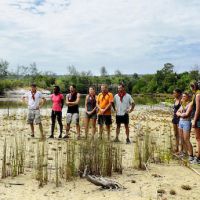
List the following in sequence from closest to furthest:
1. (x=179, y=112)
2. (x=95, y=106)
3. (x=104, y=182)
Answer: (x=104, y=182)
(x=179, y=112)
(x=95, y=106)

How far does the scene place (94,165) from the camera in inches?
273

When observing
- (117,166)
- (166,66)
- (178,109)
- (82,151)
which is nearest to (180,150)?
(178,109)

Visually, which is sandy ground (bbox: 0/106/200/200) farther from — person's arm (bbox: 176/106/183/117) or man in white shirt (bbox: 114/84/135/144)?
man in white shirt (bbox: 114/84/135/144)

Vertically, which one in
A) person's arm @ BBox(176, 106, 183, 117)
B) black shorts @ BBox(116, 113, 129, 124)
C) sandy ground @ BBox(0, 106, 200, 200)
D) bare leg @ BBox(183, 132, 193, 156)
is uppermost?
person's arm @ BBox(176, 106, 183, 117)

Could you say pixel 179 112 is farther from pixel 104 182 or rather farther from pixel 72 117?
pixel 72 117

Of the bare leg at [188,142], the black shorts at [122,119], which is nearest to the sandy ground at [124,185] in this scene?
the bare leg at [188,142]

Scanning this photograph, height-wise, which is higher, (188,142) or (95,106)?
(95,106)

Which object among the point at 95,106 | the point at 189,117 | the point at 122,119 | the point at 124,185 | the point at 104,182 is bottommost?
the point at 124,185

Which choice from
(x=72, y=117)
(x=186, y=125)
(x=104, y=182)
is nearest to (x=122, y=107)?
(x=72, y=117)

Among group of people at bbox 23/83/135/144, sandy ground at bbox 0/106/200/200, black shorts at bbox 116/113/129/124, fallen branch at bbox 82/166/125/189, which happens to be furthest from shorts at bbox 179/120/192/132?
black shorts at bbox 116/113/129/124

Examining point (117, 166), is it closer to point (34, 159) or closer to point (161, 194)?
point (161, 194)

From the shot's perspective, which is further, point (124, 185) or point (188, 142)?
point (188, 142)

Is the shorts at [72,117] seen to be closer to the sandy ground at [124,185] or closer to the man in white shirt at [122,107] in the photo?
the man in white shirt at [122,107]

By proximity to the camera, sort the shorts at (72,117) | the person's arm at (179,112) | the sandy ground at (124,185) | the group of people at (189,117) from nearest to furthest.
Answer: the sandy ground at (124,185)
the group of people at (189,117)
the person's arm at (179,112)
the shorts at (72,117)
